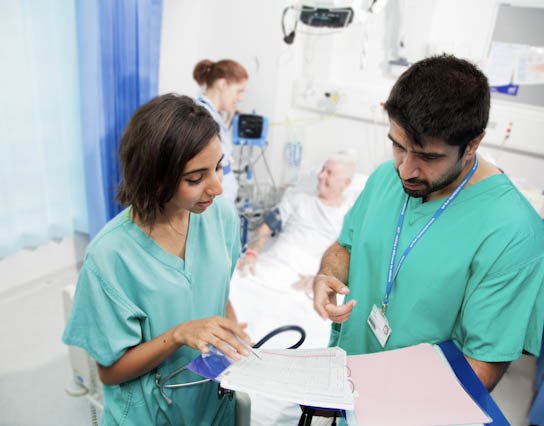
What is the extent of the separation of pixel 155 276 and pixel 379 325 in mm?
557

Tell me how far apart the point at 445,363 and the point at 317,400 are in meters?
0.33

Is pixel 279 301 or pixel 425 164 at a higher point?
→ pixel 425 164

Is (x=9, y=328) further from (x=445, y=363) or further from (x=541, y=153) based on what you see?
(x=541, y=153)

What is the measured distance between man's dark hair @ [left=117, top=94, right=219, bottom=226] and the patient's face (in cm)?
163

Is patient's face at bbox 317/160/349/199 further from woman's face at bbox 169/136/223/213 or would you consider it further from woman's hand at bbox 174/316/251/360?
woman's hand at bbox 174/316/251/360

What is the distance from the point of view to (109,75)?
2.38m

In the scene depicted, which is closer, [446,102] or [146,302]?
[446,102]

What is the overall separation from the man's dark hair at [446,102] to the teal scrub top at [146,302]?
548 mm

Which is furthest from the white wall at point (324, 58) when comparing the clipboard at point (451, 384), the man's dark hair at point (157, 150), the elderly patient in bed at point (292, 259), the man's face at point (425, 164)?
the man's dark hair at point (157, 150)

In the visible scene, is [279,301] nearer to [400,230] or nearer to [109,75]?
[400,230]

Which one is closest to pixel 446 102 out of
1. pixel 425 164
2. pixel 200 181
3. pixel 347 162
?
pixel 425 164

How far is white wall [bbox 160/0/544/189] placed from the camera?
2467mm

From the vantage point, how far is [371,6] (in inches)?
90.2

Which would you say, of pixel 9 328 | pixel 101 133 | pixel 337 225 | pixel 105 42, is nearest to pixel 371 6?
pixel 337 225
